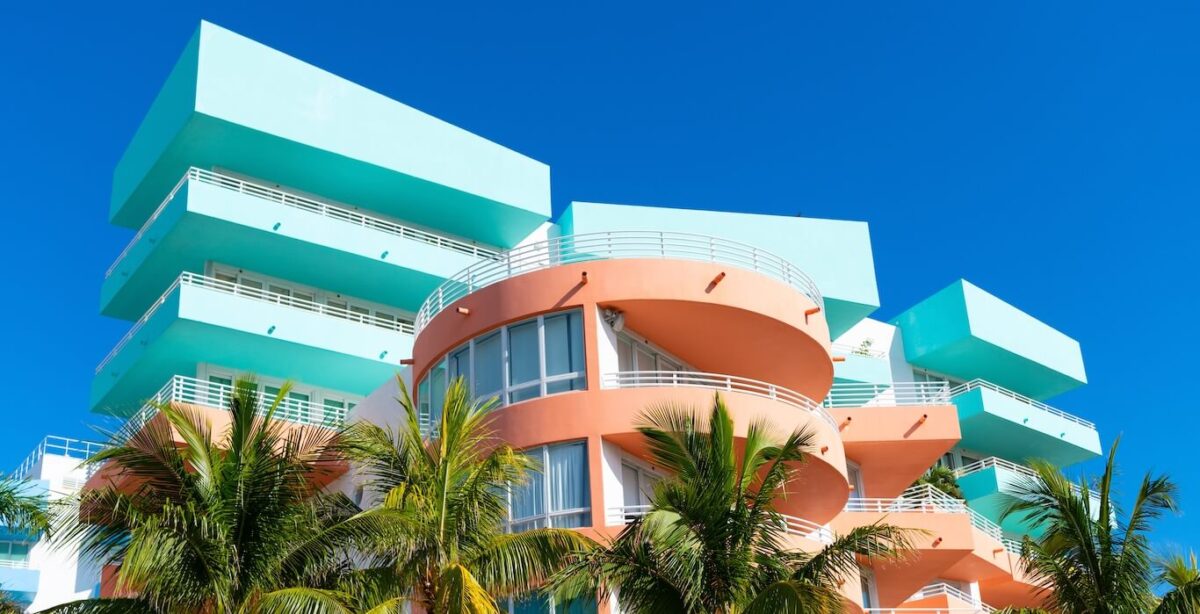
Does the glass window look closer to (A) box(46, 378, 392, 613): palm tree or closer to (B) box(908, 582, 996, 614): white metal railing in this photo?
(A) box(46, 378, 392, 613): palm tree

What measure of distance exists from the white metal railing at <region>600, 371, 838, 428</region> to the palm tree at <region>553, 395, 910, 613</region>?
5.72 meters

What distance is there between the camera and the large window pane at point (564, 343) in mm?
25516

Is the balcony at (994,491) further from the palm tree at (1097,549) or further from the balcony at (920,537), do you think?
the palm tree at (1097,549)

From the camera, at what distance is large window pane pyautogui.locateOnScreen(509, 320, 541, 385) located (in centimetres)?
2564

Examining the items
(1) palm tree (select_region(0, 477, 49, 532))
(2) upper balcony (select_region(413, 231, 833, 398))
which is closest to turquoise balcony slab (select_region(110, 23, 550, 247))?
(2) upper balcony (select_region(413, 231, 833, 398))

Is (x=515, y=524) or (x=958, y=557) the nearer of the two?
(x=515, y=524)

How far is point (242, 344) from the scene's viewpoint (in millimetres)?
37562

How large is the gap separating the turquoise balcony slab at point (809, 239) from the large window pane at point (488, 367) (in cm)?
1835

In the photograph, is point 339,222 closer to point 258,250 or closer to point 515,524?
point 258,250

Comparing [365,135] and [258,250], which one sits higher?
[365,135]

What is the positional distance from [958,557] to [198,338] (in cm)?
2214

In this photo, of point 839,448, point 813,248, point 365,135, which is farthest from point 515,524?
point 813,248

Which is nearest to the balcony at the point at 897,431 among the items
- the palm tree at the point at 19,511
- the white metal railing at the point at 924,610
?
the white metal railing at the point at 924,610

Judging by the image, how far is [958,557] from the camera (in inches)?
1387
